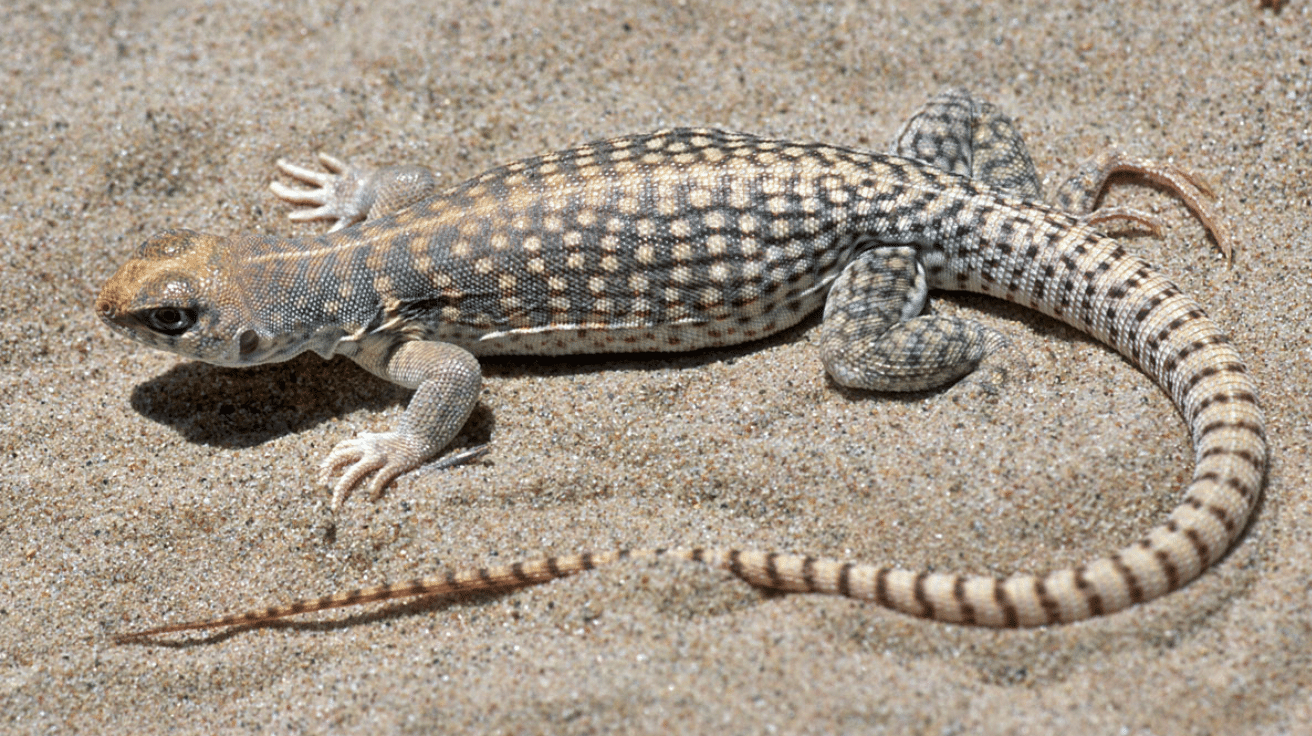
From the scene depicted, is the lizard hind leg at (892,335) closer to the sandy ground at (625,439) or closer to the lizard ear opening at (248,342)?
the sandy ground at (625,439)

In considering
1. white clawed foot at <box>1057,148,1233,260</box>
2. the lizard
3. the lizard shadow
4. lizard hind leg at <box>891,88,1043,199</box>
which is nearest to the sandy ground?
the lizard shadow

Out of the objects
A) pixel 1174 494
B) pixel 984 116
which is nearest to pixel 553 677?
pixel 1174 494

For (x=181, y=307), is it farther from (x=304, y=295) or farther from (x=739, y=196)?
(x=739, y=196)

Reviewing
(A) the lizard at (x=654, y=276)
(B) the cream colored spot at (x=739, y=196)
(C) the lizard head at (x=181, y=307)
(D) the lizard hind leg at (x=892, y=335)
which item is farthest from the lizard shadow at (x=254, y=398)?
(D) the lizard hind leg at (x=892, y=335)

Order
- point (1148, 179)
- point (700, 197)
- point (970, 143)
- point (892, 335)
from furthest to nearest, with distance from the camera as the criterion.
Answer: point (970, 143), point (1148, 179), point (700, 197), point (892, 335)

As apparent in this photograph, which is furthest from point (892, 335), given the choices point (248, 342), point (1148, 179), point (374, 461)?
point (248, 342)
